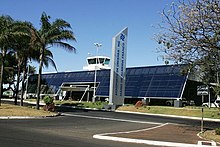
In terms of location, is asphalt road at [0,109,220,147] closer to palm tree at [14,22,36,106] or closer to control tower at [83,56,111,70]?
palm tree at [14,22,36,106]

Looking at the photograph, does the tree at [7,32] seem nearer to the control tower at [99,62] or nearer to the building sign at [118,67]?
the building sign at [118,67]

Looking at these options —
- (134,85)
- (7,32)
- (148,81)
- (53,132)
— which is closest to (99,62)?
(134,85)

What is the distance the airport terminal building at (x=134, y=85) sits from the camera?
49.9 meters

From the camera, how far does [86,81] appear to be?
68.6 metres

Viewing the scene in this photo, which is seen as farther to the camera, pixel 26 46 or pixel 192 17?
pixel 26 46

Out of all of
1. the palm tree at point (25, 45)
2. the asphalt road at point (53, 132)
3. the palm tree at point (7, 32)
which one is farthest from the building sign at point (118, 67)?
the asphalt road at point (53, 132)

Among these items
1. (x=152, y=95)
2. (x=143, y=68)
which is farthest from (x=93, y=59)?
Answer: (x=152, y=95)

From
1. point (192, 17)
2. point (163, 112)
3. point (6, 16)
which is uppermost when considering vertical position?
point (6, 16)

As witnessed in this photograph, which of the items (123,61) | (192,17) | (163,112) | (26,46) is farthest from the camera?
(123,61)

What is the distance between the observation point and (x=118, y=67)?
134 feet

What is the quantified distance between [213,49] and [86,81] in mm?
54022

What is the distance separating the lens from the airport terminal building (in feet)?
164

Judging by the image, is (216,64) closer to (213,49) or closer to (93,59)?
(213,49)

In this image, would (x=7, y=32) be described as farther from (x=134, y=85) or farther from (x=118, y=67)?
(x=134, y=85)
